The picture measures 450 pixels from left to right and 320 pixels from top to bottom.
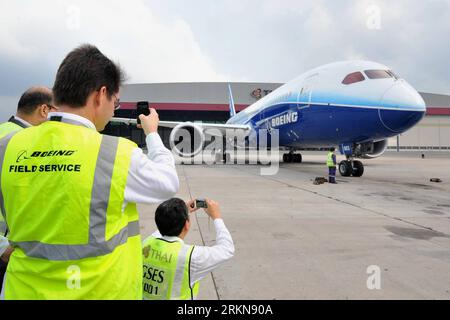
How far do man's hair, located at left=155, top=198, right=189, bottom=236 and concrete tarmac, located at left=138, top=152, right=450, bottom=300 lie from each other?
3.27 ft

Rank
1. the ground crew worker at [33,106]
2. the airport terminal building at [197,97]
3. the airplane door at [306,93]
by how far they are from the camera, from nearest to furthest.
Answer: the ground crew worker at [33,106], the airplane door at [306,93], the airport terminal building at [197,97]

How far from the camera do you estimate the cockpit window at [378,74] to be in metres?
10.3

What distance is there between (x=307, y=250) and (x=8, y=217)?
10.4 feet

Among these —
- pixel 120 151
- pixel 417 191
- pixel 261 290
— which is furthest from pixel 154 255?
pixel 417 191

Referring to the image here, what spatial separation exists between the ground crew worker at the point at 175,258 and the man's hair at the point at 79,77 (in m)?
0.81

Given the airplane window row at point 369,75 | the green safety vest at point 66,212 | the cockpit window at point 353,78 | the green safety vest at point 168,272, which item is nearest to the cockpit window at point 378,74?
the airplane window row at point 369,75

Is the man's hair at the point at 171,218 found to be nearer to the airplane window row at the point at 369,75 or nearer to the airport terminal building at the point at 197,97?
the airplane window row at the point at 369,75

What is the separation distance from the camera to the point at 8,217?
1.28m

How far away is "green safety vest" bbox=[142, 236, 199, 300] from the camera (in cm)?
179

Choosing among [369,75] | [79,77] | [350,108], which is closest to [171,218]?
[79,77]

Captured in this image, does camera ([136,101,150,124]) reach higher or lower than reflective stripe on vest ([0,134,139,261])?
higher

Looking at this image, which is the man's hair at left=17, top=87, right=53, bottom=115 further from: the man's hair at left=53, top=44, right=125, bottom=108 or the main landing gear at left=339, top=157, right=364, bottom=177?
the main landing gear at left=339, top=157, right=364, bottom=177

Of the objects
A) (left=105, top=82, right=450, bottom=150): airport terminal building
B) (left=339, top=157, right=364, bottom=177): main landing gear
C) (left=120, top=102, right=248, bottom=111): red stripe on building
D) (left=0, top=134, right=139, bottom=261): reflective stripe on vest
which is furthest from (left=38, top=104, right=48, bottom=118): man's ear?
(left=120, top=102, right=248, bottom=111): red stripe on building

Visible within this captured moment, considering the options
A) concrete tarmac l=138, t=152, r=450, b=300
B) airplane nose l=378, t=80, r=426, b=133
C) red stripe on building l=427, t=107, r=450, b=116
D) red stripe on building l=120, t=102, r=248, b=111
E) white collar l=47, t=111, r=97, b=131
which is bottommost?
concrete tarmac l=138, t=152, r=450, b=300
